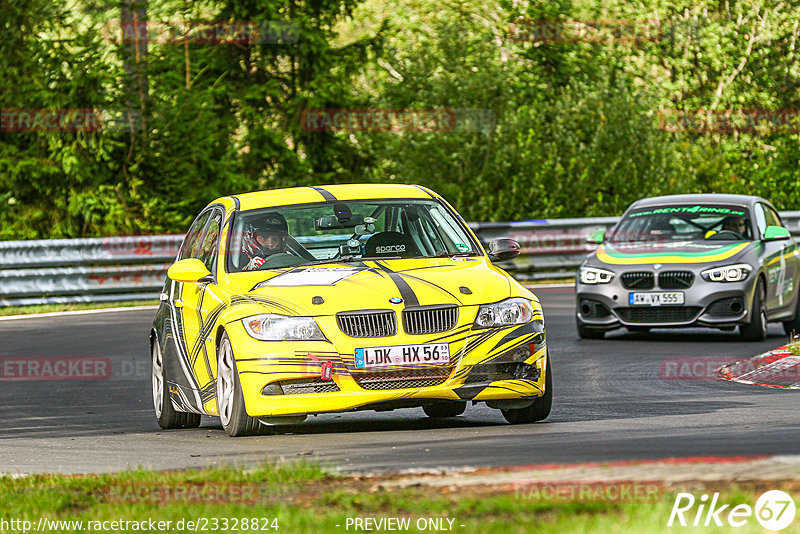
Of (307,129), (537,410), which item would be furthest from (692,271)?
(307,129)

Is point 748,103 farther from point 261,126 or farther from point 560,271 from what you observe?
point 560,271

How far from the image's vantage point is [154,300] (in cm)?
2503

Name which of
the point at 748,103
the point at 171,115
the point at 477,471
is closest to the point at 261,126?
the point at 171,115

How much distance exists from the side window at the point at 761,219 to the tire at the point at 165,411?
26.8 ft

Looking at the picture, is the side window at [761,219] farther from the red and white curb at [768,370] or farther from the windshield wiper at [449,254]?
the windshield wiper at [449,254]

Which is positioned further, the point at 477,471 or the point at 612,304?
the point at 612,304

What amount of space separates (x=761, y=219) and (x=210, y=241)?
28.3 ft

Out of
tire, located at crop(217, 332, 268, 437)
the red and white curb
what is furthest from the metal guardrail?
tire, located at crop(217, 332, 268, 437)

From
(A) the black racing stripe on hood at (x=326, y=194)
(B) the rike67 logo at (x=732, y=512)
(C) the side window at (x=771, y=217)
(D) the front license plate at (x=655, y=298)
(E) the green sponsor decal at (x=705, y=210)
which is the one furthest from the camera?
(C) the side window at (x=771, y=217)

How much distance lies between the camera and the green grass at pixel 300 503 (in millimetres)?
5891

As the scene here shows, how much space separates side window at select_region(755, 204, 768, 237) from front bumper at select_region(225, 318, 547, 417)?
850cm

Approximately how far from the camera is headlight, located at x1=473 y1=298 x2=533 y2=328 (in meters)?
9.65

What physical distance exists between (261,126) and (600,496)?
30.3 meters

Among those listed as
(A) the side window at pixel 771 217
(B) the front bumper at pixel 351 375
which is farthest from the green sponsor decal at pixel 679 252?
(B) the front bumper at pixel 351 375
